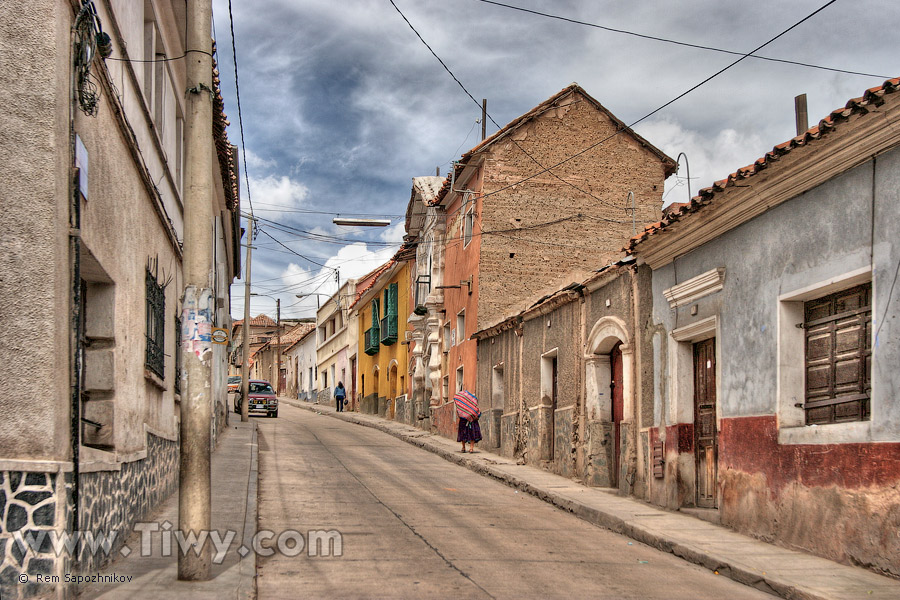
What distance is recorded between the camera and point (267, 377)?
269 ft

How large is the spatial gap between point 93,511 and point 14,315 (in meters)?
1.94

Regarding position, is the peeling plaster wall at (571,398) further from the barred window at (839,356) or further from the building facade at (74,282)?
the building facade at (74,282)

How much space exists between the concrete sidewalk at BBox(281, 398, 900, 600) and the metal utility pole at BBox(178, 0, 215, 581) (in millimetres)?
5149

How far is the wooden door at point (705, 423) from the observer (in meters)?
12.9

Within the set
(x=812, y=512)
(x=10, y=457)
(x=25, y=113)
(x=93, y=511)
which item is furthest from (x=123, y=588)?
(x=812, y=512)

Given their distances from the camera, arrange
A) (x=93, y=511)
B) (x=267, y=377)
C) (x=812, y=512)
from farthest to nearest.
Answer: (x=267, y=377) < (x=812, y=512) < (x=93, y=511)

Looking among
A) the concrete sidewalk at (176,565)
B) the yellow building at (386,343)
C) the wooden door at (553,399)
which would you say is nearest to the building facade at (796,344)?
the wooden door at (553,399)

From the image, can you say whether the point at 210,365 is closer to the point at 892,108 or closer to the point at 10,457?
the point at 10,457

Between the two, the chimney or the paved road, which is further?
the chimney

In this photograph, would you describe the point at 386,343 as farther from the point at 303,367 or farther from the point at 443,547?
the point at 443,547

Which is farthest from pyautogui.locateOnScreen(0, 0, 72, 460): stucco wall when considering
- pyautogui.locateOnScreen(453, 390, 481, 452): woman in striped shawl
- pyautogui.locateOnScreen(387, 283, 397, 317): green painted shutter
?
pyautogui.locateOnScreen(387, 283, 397, 317): green painted shutter

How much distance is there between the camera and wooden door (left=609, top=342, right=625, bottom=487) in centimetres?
1611

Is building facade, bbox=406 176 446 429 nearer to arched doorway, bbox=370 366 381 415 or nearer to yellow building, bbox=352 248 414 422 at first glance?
yellow building, bbox=352 248 414 422

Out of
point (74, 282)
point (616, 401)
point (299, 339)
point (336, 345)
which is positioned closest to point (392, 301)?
point (336, 345)
